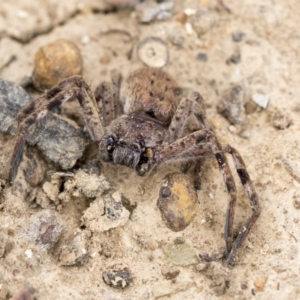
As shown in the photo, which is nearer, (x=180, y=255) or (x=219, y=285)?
(x=219, y=285)

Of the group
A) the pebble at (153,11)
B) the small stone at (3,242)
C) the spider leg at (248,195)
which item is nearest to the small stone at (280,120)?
the spider leg at (248,195)

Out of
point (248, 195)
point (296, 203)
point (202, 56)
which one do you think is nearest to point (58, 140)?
point (248, 195)

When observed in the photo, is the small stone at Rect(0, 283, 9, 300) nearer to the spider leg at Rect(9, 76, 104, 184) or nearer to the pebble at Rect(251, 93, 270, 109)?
the spider leg at Rect(9, 76, 104, 184)

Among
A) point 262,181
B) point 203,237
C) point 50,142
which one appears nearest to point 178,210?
point 203,237

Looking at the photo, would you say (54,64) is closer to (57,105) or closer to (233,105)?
(57,105)

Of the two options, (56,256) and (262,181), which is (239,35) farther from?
Answer: (56,256)

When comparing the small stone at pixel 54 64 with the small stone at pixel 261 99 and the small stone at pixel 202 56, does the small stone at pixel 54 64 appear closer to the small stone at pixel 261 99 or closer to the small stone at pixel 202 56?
the small stone at pixel 202 56
